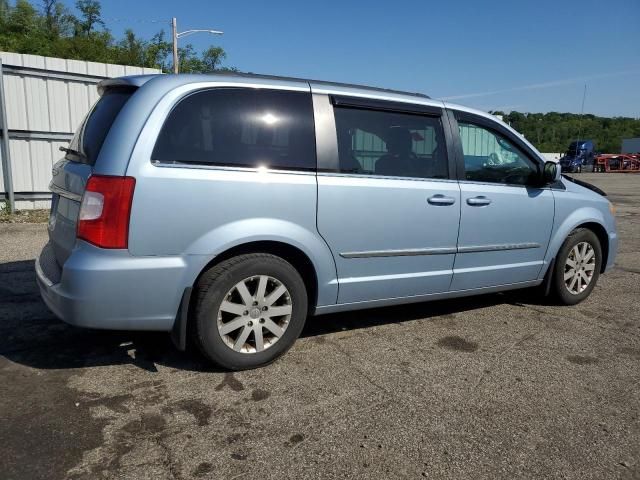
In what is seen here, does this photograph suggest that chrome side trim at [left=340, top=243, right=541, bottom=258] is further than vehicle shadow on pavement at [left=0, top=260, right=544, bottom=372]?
Yes

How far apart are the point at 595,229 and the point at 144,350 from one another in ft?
14.0

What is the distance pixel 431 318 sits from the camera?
446cm

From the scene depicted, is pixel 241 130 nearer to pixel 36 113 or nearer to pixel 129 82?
pixel 129 82

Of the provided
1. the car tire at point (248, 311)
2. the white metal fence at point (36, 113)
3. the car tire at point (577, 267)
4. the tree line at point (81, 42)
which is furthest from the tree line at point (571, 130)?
the car tire at point (248, 311)

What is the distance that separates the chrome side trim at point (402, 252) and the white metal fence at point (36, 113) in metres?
7.75

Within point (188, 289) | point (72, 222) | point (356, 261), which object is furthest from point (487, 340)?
point (72, 222)

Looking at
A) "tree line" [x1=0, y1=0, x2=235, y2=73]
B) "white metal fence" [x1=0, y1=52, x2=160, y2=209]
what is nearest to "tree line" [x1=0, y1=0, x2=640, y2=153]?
"tree line" [x1=0, y1=0, x2=235, y2=73]

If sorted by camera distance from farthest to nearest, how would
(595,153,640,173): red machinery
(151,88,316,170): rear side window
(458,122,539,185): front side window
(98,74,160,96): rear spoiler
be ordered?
(595,153,640,173): red machinery → (458,122,539,185): front side window → (98,74,160,96): rear spoiler → (151,88,316,170): rear side window

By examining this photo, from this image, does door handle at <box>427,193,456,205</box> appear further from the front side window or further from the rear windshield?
the rear windshield

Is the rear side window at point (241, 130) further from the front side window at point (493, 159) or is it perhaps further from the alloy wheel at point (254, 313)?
the front side window at point (493, 159)

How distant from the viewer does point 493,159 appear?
4387mm

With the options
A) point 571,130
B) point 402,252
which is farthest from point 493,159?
point 571,130

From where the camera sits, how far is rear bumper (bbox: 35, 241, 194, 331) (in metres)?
2.80

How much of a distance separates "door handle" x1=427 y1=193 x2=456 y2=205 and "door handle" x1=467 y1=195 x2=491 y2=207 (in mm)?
176
